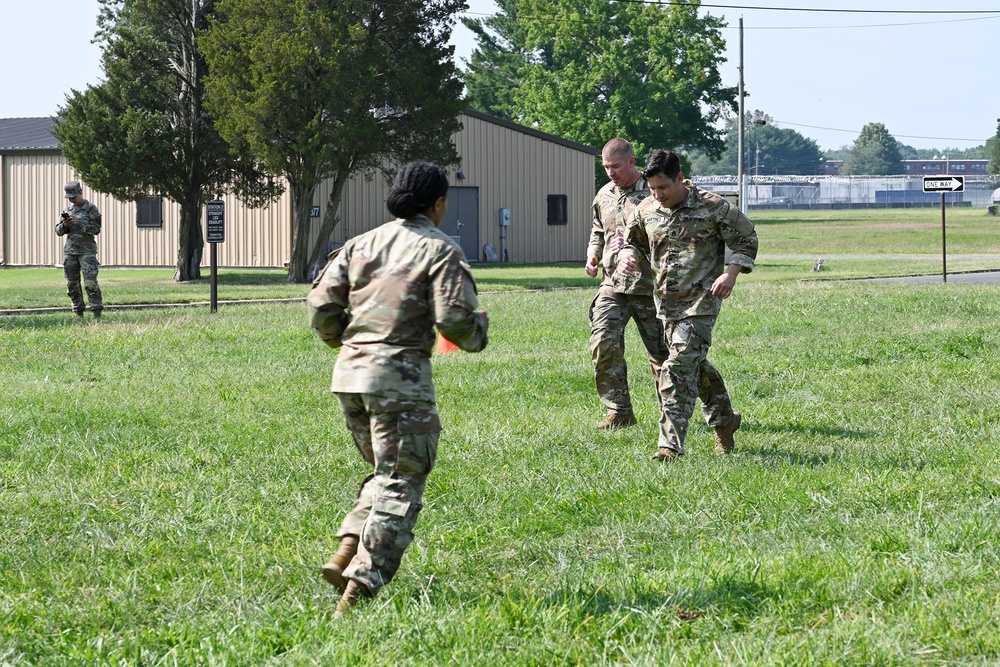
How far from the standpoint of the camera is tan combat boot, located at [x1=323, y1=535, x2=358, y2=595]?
4.82 meters

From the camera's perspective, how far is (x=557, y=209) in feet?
149

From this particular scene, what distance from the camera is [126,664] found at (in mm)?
4242

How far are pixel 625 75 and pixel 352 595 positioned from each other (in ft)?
229

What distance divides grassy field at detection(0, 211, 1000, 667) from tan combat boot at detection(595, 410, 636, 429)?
0.22 meters

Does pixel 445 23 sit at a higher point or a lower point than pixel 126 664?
higher

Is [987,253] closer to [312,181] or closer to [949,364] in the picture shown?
[312,181]

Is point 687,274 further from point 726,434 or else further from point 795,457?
point 795,457

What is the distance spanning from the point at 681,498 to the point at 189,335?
9980 mm

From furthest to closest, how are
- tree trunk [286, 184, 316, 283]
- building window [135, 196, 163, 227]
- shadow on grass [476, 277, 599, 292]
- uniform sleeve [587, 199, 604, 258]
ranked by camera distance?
1. building window [135, 196, 163, 227]
2. tree trunk [286, 184, 316, 283]
3. shadow on grass [476, 277, 599, 292]
4. uniform sleeve [587, 199, 604, 258]

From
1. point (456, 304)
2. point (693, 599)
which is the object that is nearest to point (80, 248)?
point (456, 304)

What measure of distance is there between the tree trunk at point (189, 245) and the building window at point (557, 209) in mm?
14491

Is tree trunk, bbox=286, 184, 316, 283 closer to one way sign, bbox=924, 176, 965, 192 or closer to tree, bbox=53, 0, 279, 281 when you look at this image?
tree, bbox=53, 0, 279, 281

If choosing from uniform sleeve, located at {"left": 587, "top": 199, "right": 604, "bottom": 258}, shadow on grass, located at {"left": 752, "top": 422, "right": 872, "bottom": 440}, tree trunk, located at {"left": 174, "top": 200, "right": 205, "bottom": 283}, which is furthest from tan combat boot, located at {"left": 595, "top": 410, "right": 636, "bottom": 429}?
tree trunk, located at {"left": 174, "top": 200, "right": 205, "bottom": 283}

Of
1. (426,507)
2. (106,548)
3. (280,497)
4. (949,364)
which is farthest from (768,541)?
(949,364)
